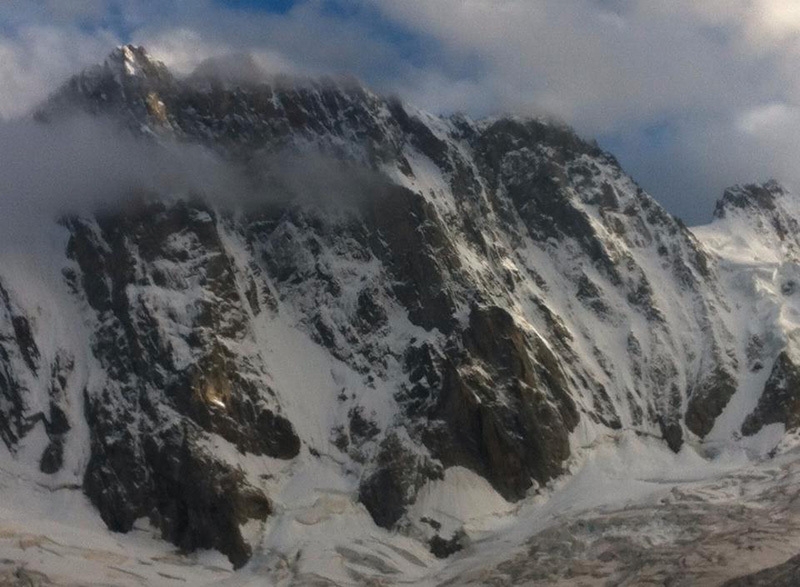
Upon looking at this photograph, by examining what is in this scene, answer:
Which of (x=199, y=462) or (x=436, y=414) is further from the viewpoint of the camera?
(x=436, y=414)

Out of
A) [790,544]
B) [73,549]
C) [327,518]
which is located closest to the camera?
[790,544]

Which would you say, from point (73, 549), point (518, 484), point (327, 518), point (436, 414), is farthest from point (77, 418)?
point (518, 484)

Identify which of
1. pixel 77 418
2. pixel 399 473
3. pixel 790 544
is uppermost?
pixel 77 418

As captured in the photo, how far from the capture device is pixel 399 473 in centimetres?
18650

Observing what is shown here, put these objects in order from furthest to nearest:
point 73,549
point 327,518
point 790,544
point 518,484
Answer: point 518,484 → point 327,518 → point 73,549 → point 790,544

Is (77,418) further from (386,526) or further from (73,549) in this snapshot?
(386,526)

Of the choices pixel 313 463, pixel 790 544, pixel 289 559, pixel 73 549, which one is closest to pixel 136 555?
pixel 73 549

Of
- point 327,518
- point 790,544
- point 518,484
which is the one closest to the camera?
point 790,544

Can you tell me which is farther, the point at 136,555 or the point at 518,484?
the point at 518,484

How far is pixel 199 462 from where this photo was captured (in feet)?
592

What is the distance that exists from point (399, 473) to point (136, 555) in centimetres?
4114

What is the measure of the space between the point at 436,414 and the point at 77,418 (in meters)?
56.5

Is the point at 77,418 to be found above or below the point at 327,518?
above

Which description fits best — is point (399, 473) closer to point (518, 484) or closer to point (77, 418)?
point (518, 484)
